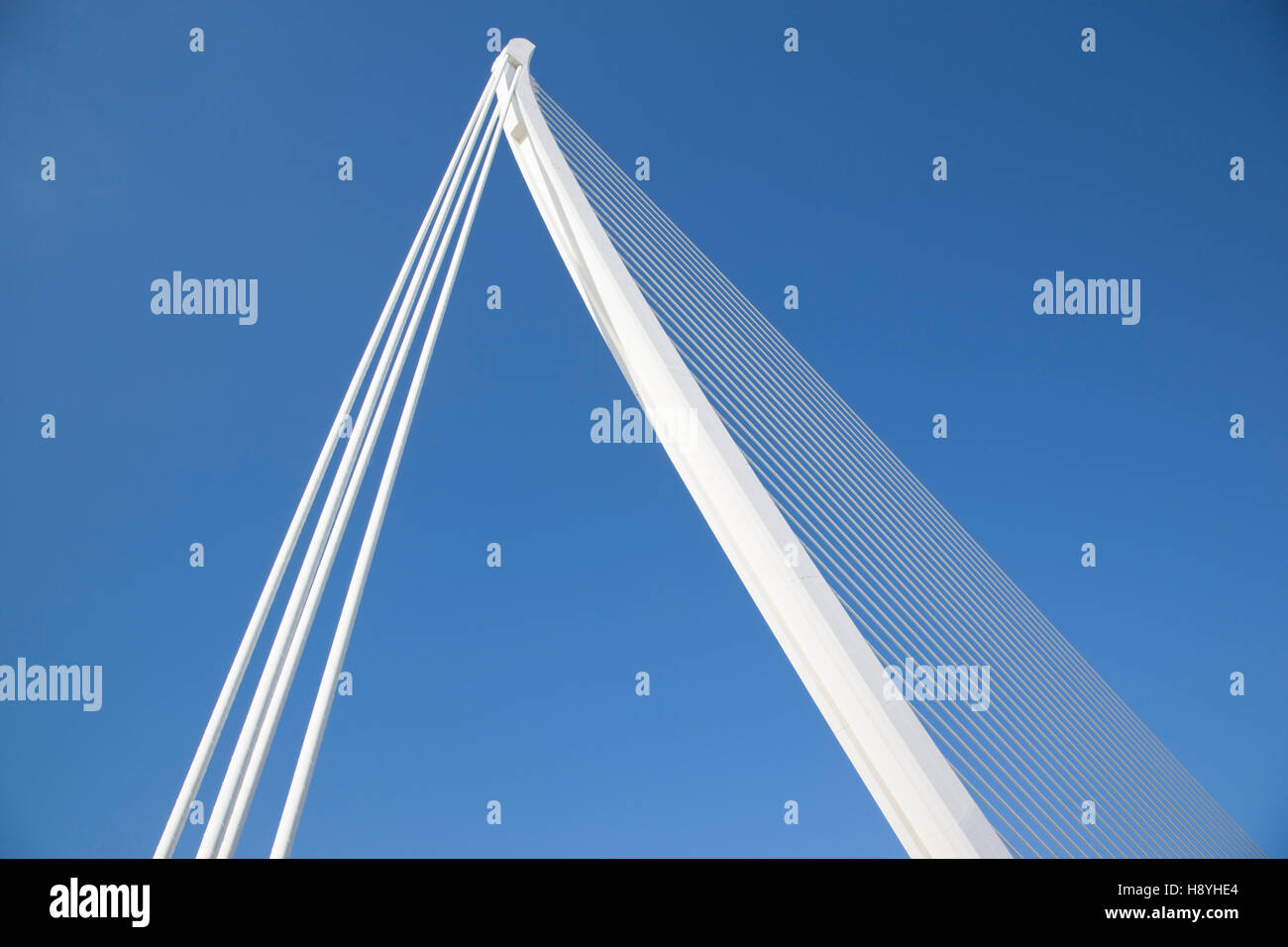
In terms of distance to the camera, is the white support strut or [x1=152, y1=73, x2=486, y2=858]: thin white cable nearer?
[x1=152, y1=73, x2=486, y2=858]: thin white cable

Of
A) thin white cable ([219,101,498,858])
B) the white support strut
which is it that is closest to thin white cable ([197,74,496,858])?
thin white cable ([219,101,498,858])

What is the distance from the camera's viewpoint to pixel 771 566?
200 inches

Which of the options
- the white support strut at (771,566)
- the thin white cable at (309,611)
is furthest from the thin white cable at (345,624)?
the white support strut at (771,566)

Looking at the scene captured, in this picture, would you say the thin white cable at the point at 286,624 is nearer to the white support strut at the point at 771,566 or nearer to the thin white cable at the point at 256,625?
the thin white cable at the point at 256,625

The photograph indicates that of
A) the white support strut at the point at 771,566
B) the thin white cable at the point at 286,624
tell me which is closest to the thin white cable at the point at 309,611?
the thin white cable at the point at 286,624

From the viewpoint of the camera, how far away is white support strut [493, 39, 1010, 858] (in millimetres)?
4254

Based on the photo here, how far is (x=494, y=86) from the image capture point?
665 centimetres

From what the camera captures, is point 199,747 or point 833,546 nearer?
point 199,747

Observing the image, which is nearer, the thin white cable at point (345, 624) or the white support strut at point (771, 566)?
the thin white cable at point (345, 624)

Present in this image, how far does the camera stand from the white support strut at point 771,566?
4254 millimetres

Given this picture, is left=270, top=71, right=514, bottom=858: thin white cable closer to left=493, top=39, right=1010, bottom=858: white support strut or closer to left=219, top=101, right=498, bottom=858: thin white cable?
left=219, top=101, right=498, bottom=858: thin white cable
